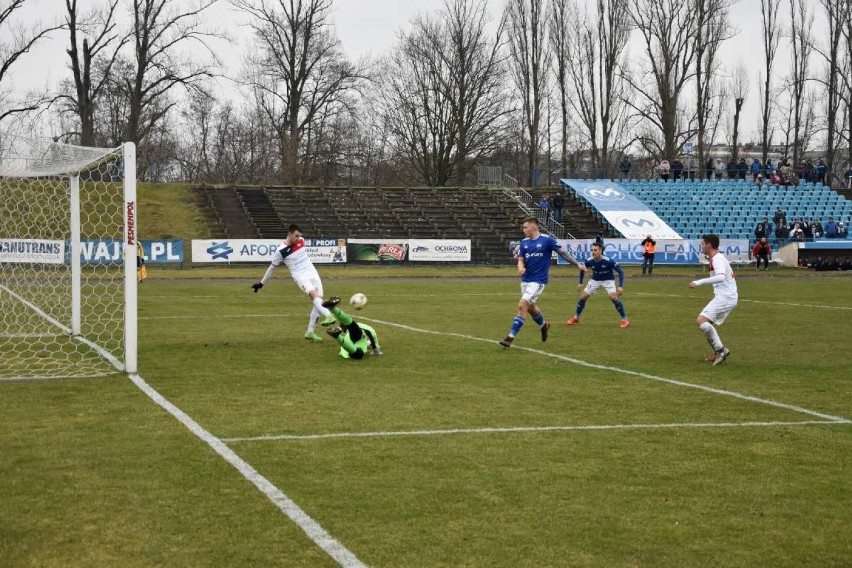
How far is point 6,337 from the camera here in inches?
675

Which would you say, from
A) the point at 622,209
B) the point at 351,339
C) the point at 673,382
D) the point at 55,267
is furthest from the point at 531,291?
the point at 622,209

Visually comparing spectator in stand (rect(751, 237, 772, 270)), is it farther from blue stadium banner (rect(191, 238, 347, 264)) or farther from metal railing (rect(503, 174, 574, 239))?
blue stadium banner (rect(191, 238, 347, 264))

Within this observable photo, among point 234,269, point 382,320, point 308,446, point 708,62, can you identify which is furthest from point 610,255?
point 308,446

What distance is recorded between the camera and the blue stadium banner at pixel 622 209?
53.0m

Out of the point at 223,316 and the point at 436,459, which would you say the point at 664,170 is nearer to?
the point at 223,316

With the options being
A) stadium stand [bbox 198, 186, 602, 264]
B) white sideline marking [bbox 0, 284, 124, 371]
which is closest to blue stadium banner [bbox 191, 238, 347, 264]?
stadium stand [bbox 198, 186, 602, 264]

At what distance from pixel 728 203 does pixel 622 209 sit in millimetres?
6732

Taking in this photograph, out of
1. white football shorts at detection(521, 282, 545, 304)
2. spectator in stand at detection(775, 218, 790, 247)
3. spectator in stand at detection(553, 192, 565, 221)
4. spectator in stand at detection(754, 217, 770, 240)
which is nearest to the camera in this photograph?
white football shorts at detection(521, 282, 545, 304)

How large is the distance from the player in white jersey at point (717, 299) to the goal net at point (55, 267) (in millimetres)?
7894

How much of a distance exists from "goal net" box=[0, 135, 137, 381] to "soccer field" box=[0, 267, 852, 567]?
111cm

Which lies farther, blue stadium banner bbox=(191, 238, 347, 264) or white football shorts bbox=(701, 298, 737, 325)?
blue stadium banner bbox=(191, 238, 347, 264)

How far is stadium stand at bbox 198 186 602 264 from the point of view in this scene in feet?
174

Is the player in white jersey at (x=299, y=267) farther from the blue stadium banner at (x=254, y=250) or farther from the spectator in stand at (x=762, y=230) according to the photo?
the spectator in stand at (x=762, y=230)

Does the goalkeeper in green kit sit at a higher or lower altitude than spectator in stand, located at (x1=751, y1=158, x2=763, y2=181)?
lower
